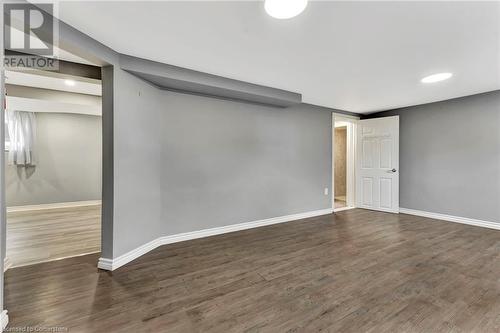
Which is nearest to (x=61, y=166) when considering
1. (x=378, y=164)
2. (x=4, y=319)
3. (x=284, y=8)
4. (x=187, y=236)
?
(x=187, y=236)

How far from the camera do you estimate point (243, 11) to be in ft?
5.72

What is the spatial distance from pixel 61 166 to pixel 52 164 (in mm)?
174

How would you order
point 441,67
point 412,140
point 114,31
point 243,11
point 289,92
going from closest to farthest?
point 243,11 < point 114,31 < point 441,67 < point 289,92 < point 412,140

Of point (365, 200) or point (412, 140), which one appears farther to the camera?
point (365, 200)

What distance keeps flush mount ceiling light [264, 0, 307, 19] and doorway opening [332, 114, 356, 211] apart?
3633mm

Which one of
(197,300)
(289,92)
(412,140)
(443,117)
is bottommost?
(197,300)

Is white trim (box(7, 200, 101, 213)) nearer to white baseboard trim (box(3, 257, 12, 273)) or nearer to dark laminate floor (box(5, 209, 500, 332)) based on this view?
white baseboard trim (box(3, 257, 12, 273))

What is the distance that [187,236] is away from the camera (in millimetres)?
3311

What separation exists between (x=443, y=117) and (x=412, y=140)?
649mm

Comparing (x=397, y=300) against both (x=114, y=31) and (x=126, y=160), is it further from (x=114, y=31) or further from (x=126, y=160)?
(x=114, y=31)

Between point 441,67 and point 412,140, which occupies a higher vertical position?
point 441,67

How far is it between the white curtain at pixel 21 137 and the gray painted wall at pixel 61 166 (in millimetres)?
147

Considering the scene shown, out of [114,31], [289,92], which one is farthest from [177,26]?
[289,92]

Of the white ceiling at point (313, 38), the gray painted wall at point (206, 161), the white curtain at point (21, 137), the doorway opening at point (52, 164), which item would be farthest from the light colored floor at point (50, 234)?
the white ceiling at point (313, 38)
